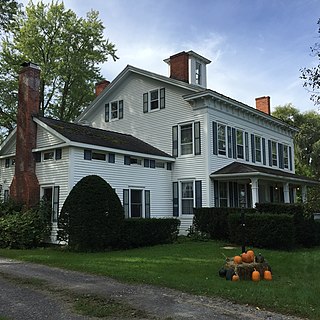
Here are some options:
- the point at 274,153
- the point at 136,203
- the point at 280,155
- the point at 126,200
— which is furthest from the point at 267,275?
the point at 280,155

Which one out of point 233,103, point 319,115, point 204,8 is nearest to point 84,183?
point 204,8

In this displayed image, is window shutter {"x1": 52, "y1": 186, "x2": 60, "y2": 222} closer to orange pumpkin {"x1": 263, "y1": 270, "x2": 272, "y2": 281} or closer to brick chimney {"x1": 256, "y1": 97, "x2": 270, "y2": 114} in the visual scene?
orange pumpkin {"x1": 263, "y1": 270, "x2": 272, "y2": 281}

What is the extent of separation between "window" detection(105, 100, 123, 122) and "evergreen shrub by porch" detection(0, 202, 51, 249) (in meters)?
9.41

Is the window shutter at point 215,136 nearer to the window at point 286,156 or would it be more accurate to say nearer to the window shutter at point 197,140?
the window shutter at point 197,140

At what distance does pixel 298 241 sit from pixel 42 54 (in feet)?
83.1

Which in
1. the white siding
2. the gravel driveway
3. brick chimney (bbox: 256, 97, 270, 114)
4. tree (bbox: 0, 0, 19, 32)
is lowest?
the gravel driveway

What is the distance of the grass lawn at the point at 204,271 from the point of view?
6719mm

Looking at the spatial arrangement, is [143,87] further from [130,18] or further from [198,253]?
[198,253]

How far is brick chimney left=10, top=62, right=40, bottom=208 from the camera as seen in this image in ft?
54.5

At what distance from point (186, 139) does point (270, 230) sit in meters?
7.66

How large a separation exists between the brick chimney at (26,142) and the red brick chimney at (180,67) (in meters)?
8.01

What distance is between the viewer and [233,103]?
2092 centimetres

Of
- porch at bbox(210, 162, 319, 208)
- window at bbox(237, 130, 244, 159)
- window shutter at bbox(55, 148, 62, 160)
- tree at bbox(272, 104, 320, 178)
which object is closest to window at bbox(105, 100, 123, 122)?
window at bbox(237, 130, 244, 159)

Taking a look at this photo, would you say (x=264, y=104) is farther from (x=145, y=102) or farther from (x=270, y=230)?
(x=270, y=230)
